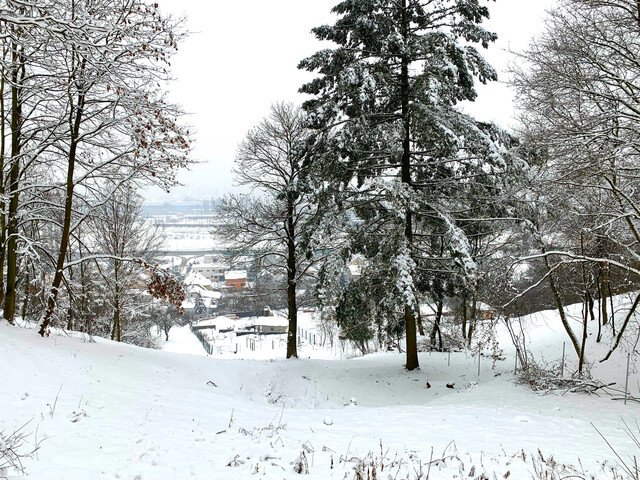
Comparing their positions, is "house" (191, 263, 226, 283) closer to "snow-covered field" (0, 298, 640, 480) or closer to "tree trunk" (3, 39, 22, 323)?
"snow-covered field" (0, 298, 640, 480)

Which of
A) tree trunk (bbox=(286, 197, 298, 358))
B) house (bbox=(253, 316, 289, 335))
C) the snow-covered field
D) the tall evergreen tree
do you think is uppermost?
the tall evergreen tree

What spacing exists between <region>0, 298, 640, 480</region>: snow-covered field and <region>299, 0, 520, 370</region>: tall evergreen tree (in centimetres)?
277

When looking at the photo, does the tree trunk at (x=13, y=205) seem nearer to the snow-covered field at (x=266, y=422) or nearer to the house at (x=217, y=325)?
the snow-covered field at (x=266, y=422)

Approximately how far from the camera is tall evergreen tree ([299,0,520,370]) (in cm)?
938

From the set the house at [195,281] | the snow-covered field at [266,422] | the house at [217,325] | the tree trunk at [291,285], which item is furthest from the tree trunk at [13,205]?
the house at [217,325]

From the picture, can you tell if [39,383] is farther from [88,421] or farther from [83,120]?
[83,120]

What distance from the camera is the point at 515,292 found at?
968 centimetres

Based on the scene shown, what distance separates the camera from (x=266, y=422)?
604cm

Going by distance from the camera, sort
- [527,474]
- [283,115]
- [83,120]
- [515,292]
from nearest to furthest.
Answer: [527,474] < [83,120] < [515,292] < [283,115]

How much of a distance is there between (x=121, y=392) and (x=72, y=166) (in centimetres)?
508

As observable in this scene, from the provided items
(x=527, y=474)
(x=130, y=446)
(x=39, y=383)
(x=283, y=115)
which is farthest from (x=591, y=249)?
(x=39, y=383)

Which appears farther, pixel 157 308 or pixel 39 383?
pixel 157 308

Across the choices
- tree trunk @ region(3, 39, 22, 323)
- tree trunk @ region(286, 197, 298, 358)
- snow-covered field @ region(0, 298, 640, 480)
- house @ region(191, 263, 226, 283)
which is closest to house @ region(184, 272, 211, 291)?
tree trunk @ region(286, 197, 298, 358)

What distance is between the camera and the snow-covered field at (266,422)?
405 cm
